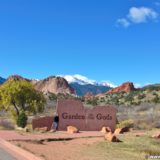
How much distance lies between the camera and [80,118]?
135 feet

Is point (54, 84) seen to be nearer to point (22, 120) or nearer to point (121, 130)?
point (22, 120)

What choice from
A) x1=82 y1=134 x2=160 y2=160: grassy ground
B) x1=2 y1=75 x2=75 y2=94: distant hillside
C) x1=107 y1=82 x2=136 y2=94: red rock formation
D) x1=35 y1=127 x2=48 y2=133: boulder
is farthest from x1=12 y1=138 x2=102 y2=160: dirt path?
x1=2 y1=75 x2=75 y2=94: distant hillside

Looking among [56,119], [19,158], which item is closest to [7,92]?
[56,119]

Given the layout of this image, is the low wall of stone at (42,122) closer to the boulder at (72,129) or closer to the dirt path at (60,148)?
the boulder at (72,129)

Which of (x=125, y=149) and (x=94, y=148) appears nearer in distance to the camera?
(x=94, y=148)

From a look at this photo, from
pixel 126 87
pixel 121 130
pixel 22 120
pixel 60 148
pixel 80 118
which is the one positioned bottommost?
pixel 60 148

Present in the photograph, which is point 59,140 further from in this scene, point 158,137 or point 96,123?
point 96,123

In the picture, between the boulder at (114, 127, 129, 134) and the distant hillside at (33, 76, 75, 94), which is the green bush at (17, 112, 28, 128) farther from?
the distant hillside at (33, 76, 75, 94)

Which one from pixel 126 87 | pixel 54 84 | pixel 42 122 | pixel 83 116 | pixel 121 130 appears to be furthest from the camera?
pixel 54 84

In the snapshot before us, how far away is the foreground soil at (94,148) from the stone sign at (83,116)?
7439 millimetres

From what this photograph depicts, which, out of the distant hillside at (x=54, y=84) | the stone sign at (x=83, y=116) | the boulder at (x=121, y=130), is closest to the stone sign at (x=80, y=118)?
the stone sign at (x=83, y=116)

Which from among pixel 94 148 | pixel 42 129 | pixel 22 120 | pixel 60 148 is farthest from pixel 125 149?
pixel 22 120

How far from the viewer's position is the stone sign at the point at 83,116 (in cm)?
4036

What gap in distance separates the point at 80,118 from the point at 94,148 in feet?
47.3
